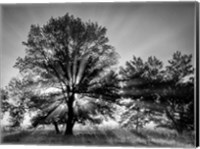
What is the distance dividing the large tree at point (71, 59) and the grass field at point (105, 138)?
0.60 feet

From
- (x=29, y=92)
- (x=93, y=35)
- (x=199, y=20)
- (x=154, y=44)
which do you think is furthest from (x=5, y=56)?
(x=199, y=20)

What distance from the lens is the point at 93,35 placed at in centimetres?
548

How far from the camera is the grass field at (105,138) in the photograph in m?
5.24

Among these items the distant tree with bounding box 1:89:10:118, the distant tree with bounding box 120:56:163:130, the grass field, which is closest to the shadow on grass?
the grass field

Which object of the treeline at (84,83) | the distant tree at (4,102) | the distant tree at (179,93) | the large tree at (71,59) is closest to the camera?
the distant tree at (179,93)

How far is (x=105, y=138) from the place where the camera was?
5.38m

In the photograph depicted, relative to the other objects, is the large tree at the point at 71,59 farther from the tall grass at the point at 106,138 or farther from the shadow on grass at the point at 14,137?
the shadow on grass at the point at 14,137

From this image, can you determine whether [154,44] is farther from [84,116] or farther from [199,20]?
[84,116]

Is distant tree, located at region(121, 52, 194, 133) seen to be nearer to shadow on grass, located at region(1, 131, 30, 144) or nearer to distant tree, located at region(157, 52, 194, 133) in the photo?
distant tree, located at region(157, 52, 194, 133)

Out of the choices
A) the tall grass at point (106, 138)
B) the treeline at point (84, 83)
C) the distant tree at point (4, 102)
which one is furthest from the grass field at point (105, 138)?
the distant tree at point (4, 102)

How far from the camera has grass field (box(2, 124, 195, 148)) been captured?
5.24m

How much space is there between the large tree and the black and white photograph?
1 centimetres

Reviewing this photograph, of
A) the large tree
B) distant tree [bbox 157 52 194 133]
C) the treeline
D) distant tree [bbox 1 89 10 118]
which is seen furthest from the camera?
distant tree [bbox 1 89 10 118]

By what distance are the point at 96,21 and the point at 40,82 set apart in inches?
43.3
